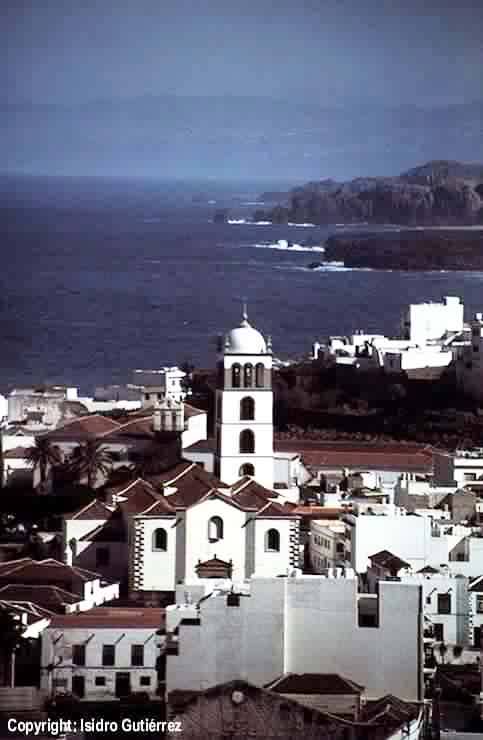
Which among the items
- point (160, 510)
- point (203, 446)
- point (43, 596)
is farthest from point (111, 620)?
point (203, 446)

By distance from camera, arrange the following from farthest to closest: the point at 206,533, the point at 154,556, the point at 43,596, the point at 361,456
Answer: the point at 361,456
the point at 206,533
the point at 154,556
the point at 43,596

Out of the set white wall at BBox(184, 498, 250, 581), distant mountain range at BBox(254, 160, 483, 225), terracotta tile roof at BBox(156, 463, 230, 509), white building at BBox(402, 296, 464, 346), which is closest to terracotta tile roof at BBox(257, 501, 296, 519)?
white wall at BBox(184, 498, 250, 581)

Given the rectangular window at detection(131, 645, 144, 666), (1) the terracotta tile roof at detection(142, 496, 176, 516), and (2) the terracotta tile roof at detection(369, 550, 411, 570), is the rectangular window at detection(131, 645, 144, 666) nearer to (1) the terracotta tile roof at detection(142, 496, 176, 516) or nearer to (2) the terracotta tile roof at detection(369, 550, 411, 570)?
(2) the terracotta tile roof at detection(369, 550, 411, 570)

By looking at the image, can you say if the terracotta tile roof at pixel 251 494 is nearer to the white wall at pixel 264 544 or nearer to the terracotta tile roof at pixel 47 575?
the white wall at pixel 264 544

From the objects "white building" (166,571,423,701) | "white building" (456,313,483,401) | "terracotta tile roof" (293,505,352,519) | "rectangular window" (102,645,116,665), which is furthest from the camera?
"white building" (456,313,483,401)

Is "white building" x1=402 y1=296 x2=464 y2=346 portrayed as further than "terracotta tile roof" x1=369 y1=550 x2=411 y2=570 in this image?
Yes

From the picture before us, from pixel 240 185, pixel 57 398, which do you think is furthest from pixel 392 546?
pixel 240 185

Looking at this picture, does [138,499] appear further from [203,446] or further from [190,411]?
[190,411]
